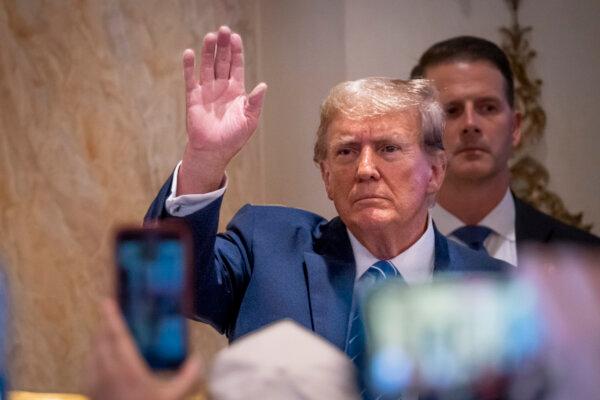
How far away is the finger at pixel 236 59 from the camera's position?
0.69m

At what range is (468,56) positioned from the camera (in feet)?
5.23

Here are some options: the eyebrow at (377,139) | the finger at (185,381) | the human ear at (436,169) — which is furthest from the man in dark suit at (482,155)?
the finger at (185,381)

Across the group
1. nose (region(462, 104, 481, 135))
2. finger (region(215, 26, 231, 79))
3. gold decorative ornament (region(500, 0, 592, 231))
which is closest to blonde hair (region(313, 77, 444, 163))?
finger (region(215, 26, 231, 79))

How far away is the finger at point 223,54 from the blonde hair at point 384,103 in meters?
0.21

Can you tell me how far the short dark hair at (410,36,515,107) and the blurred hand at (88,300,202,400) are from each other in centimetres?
131

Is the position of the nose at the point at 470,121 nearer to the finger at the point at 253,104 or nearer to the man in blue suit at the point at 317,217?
the man in blue suit at the point at 317,217

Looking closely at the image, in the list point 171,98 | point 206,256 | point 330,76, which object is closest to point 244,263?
point 206,256

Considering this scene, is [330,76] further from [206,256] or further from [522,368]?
[522,368]

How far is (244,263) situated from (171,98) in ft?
2.83

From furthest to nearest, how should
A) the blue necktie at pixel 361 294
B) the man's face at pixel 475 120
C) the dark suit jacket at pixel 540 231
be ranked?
the man's face at pixel 475 120 → the dark suit jacket at pixel 540 231 → the blue necktie at pixel 361 294

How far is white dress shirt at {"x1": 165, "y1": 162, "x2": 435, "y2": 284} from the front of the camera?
28.0 inches

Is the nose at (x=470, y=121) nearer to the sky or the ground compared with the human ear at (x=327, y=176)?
nearer to the ground

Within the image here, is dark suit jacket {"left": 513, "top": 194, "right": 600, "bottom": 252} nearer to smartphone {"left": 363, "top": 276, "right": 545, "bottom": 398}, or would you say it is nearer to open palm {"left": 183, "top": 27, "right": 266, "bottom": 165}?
open palm {"left": 183, "top": 27, "right": 266, "bottom": 165}

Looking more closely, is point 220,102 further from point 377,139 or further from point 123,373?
point 123,373
